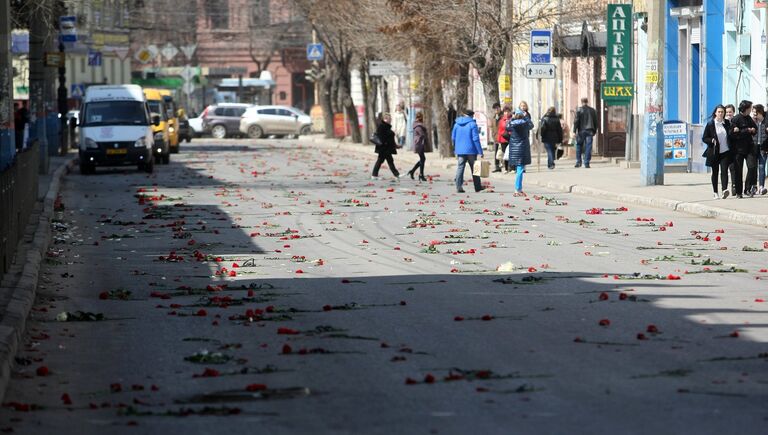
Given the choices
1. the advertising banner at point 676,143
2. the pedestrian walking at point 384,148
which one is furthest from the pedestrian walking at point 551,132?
the advertising banner at point 676,143

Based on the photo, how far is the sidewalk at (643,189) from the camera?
2278 cm

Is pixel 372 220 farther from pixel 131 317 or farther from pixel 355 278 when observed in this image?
pixel 131 317

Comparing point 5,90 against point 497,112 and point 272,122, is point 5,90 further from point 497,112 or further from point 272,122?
point 272,122

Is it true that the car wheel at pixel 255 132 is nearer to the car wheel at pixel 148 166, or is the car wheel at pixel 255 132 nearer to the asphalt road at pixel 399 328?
the car wheel at pixel 148 166

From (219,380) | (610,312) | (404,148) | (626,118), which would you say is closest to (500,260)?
(610,312)

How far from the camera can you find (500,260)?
16.4 metres

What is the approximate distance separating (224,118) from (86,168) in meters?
35.8

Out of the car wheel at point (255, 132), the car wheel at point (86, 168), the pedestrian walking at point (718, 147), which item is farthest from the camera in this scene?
the car wheel at point (255, 132)

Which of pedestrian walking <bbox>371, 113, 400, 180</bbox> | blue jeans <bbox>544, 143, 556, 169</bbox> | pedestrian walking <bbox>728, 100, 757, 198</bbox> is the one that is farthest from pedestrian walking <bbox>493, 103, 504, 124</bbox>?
pedestrian walking <bbox>728, 100, 757, 198</bbox>

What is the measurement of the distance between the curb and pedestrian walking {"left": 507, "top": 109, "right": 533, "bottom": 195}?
428 inches

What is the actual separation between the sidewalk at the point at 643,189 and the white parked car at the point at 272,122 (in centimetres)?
3240

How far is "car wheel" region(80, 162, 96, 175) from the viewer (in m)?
39.7

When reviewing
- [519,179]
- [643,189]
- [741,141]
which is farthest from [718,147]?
[519,179]

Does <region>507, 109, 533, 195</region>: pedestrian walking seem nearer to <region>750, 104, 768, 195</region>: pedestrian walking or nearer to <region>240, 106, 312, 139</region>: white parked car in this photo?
<region>750, 104, 768, 195</region>: pedestrian walking
